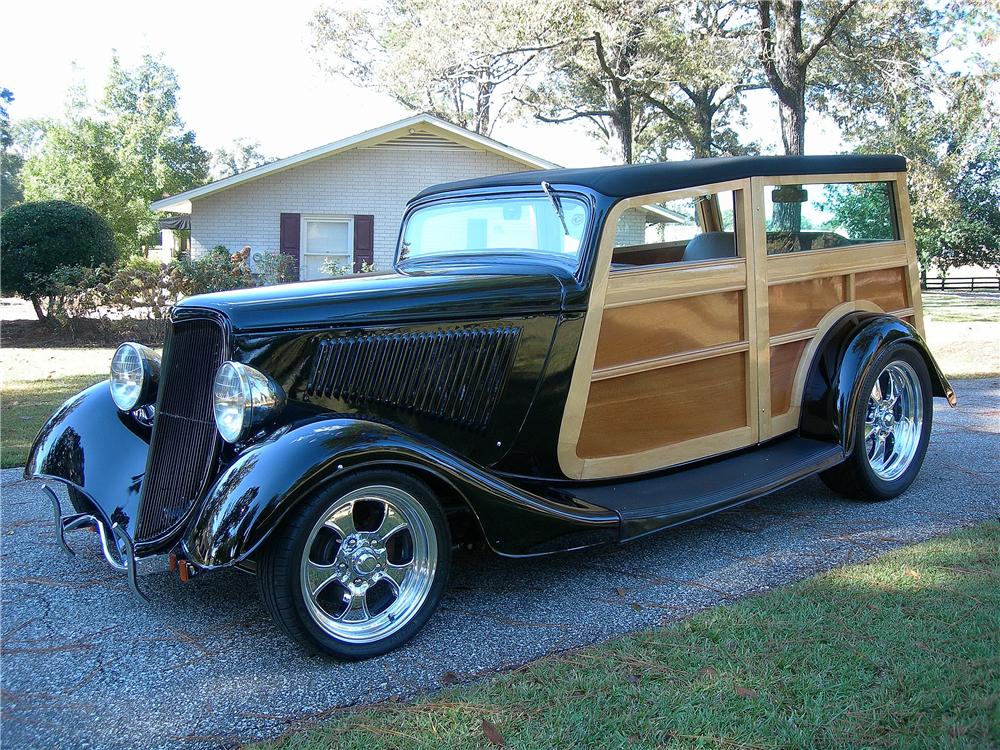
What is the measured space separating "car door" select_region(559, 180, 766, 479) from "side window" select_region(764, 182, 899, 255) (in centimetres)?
26

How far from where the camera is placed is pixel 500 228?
4137mm

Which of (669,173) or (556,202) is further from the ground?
(669,173)

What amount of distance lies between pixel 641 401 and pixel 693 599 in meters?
0.97

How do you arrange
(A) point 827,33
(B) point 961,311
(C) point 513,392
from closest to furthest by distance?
(C) point 513,392, (A) point 827,33, (B) point 961,311

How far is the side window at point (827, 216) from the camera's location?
4398mm

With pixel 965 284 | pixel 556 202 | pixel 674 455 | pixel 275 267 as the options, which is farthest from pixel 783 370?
pixel 965 284

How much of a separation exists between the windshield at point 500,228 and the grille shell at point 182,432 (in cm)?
149

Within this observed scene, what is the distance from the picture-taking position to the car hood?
3.05 meters

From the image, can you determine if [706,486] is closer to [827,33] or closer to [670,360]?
[670,360]

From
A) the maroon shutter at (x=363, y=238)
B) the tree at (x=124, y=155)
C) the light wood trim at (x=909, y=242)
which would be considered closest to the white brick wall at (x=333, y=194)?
the maroon shutter at (x=363, y=238)

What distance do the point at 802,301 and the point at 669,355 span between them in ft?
3.45

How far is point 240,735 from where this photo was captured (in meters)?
2.40

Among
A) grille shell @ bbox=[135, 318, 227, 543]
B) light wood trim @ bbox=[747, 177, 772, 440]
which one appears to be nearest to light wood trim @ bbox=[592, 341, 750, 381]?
light wood trim @ bbox=[747, 177, 772, 440]

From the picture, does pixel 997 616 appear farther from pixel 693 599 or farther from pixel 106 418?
pixel 106 418
